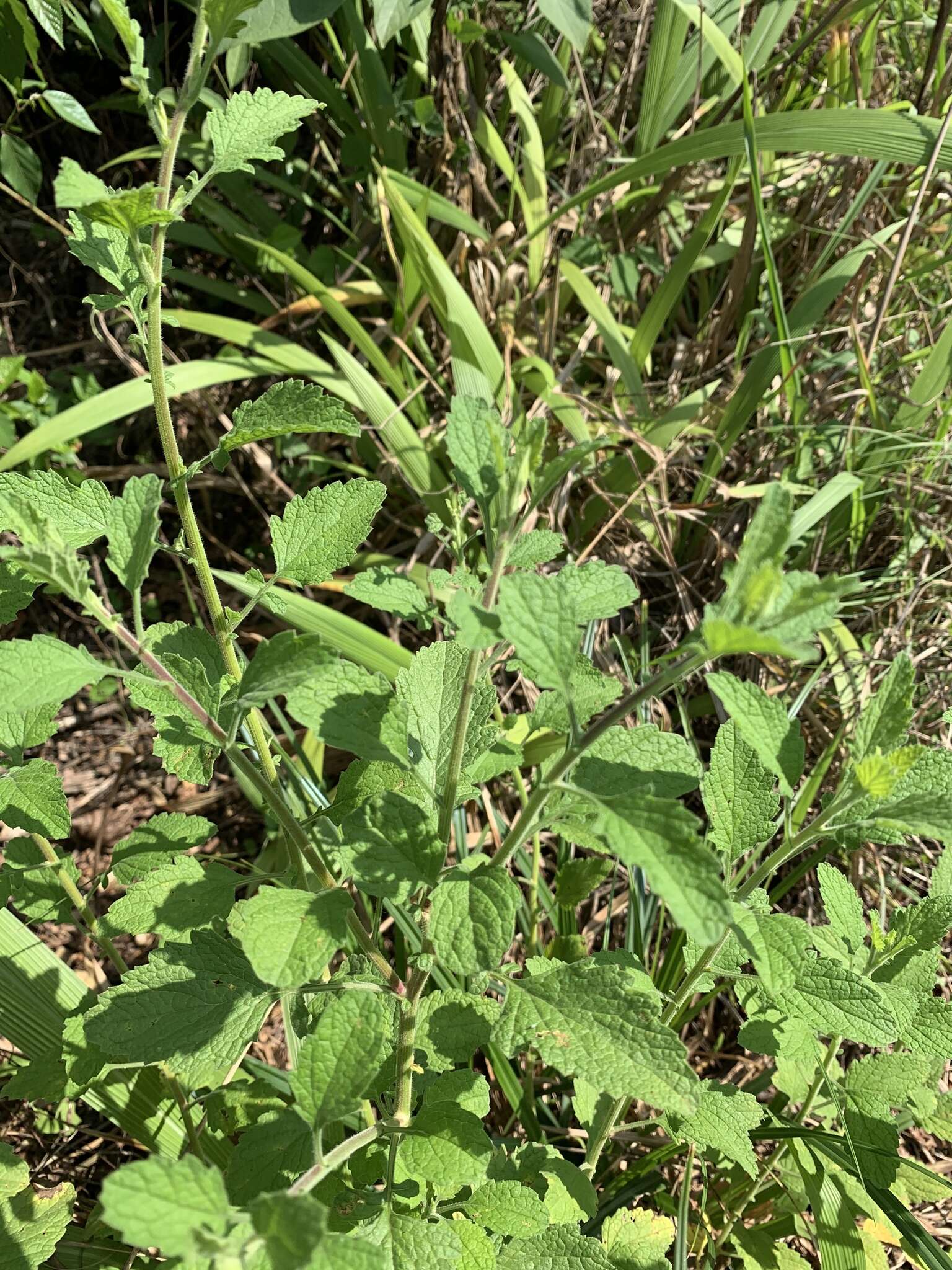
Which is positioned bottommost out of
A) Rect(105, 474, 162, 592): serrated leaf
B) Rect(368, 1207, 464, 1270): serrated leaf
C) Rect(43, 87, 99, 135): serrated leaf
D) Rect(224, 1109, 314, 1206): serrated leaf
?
Rect(224, 1109, 314, 1206): serrated leaf

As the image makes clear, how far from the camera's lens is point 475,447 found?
0.91 metres

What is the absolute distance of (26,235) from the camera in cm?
278

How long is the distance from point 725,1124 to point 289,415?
0.98 m

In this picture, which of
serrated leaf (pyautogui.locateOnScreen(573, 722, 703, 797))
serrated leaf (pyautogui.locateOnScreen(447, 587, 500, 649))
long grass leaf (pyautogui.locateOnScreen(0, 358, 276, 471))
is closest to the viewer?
serrated leaf (pyautogui.locateOnScreen(447, 587, 500, 649))

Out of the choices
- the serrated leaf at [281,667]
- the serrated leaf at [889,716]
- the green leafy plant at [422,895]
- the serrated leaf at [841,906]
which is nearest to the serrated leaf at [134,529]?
the green leafy plant at [422,895]

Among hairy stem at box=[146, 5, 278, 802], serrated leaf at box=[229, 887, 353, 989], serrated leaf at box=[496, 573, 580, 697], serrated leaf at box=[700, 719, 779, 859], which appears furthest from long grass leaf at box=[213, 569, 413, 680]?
serrated leaf at box=[496, 573, 580, 697]

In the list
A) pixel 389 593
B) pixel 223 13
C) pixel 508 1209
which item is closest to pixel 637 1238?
pixel 508 1209

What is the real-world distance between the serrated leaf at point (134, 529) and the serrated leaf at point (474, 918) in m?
0.40

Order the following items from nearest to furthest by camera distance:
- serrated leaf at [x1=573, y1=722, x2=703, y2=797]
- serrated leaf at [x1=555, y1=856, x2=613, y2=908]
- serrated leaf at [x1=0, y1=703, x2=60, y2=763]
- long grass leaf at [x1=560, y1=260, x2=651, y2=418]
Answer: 1. serrated leaf at [x1=573, y1=722, x2=703, y2=797]
2. serrated leaf at [x1=0, y1=703, x2=60, y2=763]
3. serrated leaf at [x1=555, y1=856, x2=613, y2=908]
4. long grass leaf at [x1=560, y1=260, x2=651, y2=418]

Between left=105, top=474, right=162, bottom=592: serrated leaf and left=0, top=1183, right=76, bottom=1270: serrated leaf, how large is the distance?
911mm

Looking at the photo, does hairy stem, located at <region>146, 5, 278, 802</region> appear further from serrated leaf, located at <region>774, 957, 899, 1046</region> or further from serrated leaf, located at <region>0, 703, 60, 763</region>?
serrated leaf, located at <region>774, 957, 899, 1046</region>

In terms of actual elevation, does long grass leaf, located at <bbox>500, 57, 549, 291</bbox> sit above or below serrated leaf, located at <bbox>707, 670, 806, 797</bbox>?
above

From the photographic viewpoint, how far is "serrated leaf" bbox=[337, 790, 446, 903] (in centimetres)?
83

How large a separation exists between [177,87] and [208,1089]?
2.80 metres
